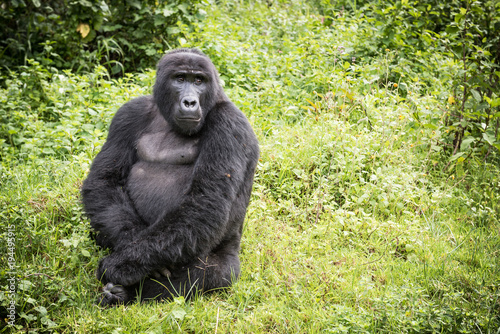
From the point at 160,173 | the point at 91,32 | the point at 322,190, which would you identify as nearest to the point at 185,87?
the point at 160,173

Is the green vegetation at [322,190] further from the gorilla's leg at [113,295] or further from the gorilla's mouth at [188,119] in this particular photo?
the gorilla's mouth at [188,119]

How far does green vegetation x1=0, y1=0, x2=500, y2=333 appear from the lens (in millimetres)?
3100

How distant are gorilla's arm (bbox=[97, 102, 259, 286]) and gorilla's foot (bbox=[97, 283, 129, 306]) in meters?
0.05

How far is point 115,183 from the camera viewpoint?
11.8 feet

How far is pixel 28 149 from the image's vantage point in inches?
198

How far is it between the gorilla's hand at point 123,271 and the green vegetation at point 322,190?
19cm

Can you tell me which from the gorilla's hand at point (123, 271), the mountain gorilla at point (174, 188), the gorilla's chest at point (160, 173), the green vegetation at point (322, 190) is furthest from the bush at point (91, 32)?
the gorilla's hand at point (123, 271)

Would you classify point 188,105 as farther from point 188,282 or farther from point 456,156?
point 456,156

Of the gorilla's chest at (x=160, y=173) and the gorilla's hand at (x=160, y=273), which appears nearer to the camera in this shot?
the gorilla's hand at (x=160, y=273)

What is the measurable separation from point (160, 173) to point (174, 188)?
0.18 meters

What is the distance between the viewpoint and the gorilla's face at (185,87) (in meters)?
3.47

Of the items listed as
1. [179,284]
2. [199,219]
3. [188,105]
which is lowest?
[179,284]

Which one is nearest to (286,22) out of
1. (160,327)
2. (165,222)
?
(165,222)

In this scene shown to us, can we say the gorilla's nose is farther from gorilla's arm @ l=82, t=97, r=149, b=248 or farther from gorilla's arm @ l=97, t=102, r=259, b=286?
gorilla's arm @ l=82, t=97, r=149, b=248
